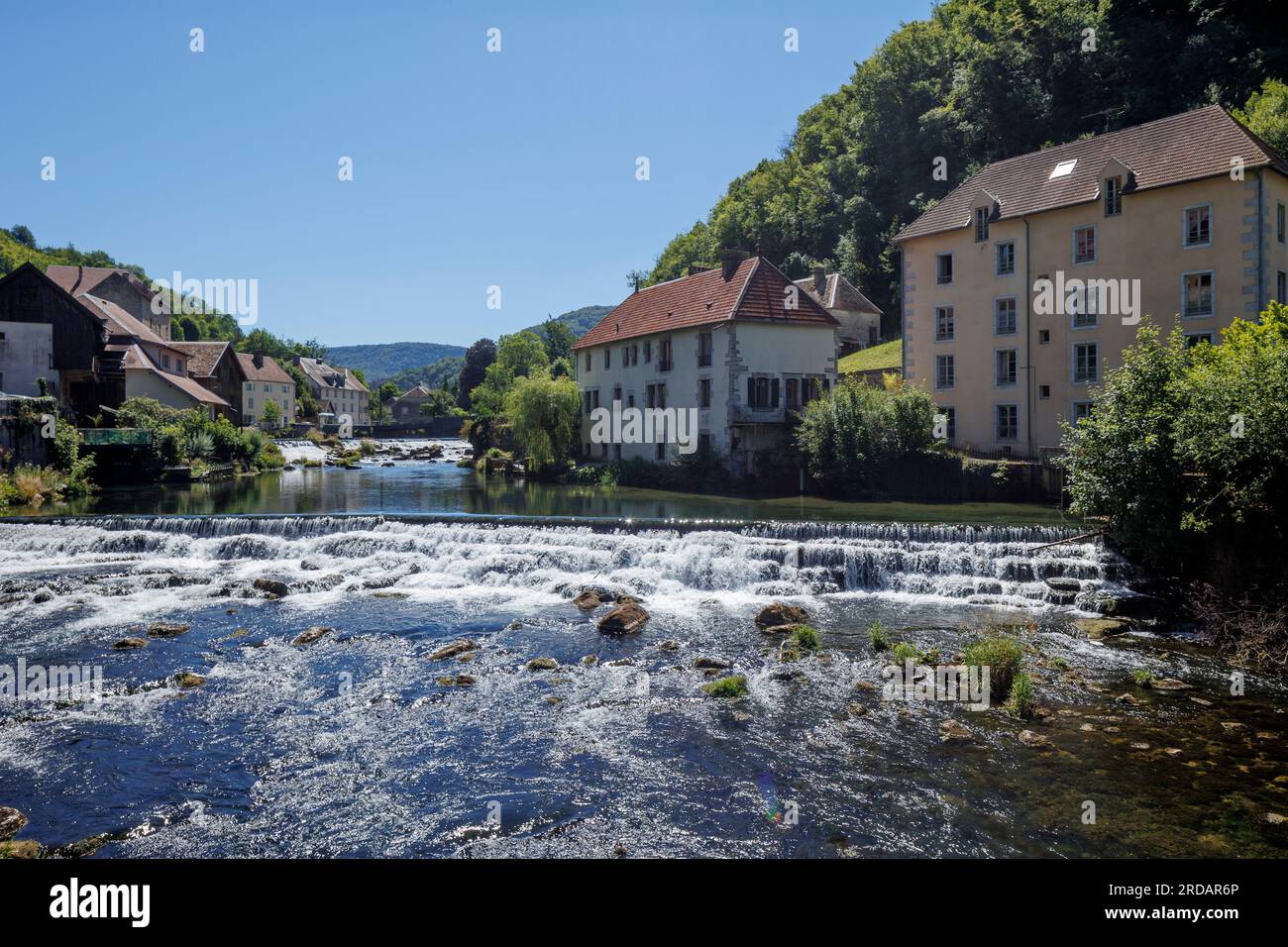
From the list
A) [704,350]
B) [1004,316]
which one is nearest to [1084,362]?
[1004,316]

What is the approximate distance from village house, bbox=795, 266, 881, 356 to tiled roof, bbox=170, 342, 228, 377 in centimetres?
4551

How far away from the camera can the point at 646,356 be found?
4700cm

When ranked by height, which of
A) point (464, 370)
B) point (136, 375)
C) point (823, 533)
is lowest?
point (823, 533)

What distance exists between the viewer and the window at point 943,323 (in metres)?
A: 39.2

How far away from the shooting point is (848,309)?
62.9m

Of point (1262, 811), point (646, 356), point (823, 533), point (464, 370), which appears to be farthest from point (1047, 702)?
point (464, 370)

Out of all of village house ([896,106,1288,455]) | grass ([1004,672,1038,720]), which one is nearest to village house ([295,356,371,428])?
village house ([896,106,1288,455])

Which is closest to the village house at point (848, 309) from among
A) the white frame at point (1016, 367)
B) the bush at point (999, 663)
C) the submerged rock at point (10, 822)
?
the white frame at point (1016, 367)

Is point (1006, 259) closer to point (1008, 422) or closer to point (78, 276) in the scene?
point (1008, 422)

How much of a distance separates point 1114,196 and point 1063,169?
376 cm

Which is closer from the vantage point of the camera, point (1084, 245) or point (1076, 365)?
point (1084, 245)

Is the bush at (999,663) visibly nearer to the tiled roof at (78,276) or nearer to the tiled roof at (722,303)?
the tiled roof at (722,303)
